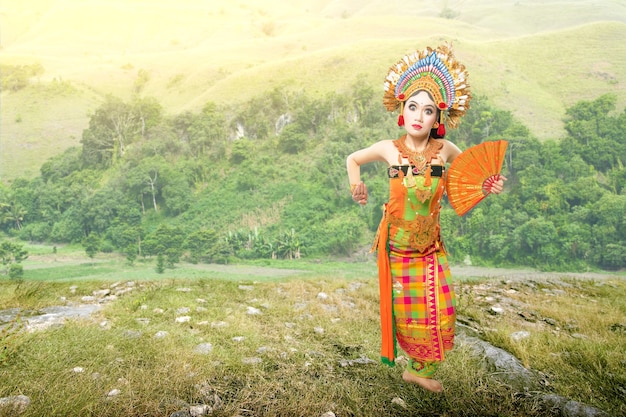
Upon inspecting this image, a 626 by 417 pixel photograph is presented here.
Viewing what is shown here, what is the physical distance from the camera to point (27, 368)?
287 cm

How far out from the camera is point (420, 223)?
2855 mm

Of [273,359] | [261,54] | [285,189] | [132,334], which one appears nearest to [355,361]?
[273,359]

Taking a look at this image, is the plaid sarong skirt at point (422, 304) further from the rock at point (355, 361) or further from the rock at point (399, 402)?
the rock at point (355, 361)

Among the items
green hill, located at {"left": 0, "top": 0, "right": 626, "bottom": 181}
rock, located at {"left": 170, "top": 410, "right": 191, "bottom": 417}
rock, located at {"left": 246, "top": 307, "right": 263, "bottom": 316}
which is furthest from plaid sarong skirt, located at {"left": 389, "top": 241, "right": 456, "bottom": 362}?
green hill, located at {"left": 0, "top": 0, "right": 626, "bottom": 181}

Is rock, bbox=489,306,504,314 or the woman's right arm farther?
rock, bbox=489,306,504,314

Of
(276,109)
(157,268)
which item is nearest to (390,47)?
(276,109)

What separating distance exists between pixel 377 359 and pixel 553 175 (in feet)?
42.1

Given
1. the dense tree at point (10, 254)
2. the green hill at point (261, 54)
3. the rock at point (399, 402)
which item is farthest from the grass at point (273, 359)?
the green hill at point (261, 54)

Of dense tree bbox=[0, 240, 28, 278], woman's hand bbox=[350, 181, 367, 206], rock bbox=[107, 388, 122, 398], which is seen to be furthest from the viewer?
dense tree bbox=[0, 240, 28, 278]

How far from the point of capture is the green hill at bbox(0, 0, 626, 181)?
672 inches

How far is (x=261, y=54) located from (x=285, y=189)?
9.48 m

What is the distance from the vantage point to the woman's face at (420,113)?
2.92m

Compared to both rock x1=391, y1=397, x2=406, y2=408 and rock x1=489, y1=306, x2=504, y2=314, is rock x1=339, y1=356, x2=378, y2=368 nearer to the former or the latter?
rock x1=391, y1=397, x2=406, y2=408

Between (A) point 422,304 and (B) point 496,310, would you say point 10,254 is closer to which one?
(B) point 496,310
